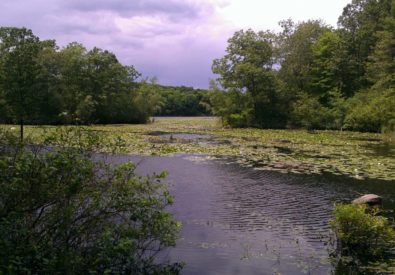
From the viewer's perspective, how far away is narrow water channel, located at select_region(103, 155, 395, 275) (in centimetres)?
1017

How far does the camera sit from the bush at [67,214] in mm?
6340

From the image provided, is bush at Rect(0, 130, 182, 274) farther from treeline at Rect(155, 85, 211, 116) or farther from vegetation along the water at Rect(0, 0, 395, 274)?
treeline at Rect(155, 85, 211, 116)

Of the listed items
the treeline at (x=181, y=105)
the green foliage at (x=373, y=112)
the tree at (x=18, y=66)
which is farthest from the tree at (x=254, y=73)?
the treeline at (x=181, y=105)

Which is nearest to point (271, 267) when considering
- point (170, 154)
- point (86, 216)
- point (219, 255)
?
point (219, 255)

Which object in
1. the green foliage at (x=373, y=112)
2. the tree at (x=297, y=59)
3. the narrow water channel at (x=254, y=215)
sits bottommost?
the narrow water channel at (x=254, y=215)

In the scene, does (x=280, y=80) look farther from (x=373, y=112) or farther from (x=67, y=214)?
(x=67, y=214)

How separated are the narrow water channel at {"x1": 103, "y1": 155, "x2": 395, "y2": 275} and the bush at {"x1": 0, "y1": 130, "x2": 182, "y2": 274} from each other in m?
1.23

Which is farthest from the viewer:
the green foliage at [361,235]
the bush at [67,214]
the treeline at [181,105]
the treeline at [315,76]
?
the treeline at [181,105]

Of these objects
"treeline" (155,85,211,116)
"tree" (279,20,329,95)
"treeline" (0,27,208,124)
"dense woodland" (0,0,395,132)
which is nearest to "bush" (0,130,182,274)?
"treeline" (0,27,208,124)

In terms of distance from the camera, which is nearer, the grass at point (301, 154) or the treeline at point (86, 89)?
the grass at point (301, 154)

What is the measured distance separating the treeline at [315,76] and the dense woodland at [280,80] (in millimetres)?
130

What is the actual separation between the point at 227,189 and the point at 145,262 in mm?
10481

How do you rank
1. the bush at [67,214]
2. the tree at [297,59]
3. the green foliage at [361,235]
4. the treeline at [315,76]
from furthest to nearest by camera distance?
the tree at [297,59] < the treeline at [315,76] < the green foliage at [361,235] < the bush at [67,214]

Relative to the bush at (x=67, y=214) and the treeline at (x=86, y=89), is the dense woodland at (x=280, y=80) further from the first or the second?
the bush at (x=67, y=214)
